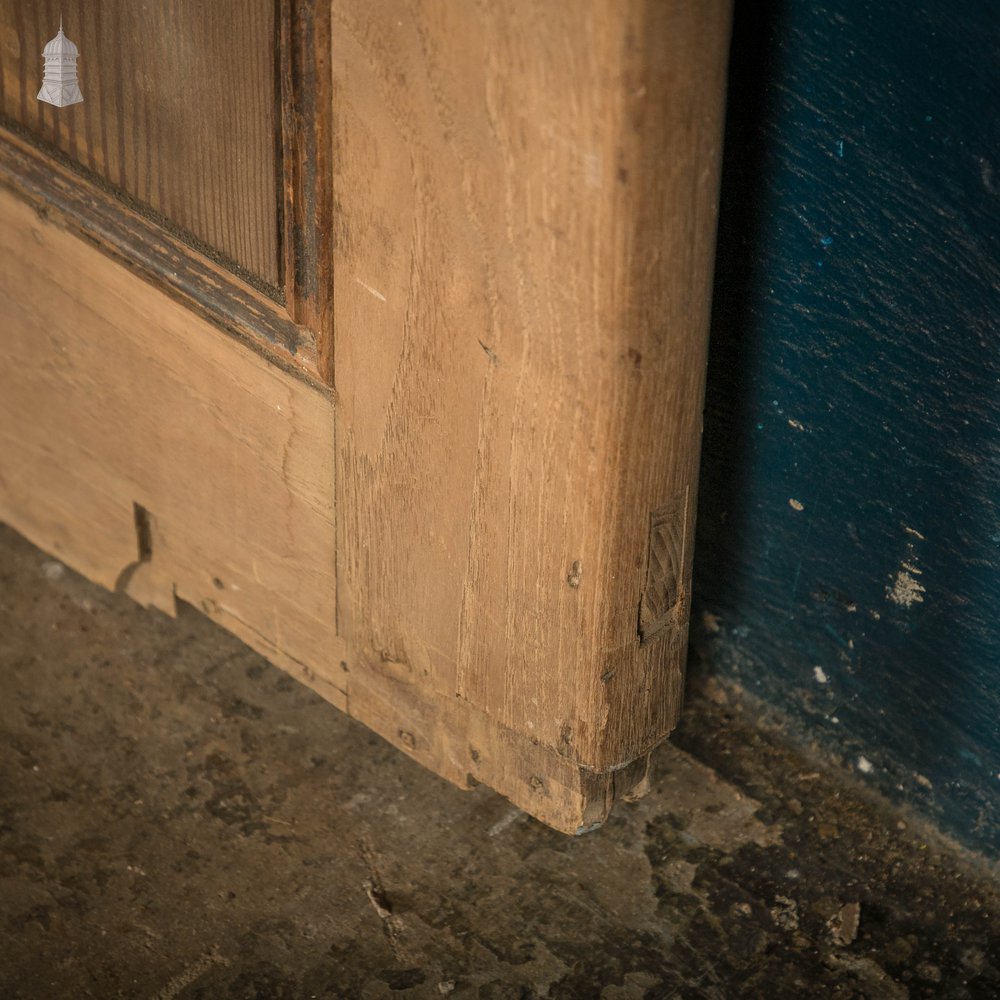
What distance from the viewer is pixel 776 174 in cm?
143

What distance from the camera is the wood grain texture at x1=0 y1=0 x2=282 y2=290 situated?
1.33 meters

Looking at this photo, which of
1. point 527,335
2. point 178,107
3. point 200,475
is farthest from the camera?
point 200,475

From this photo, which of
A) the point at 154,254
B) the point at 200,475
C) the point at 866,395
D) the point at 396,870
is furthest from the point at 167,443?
the point at 866,395

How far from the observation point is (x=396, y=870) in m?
1.66

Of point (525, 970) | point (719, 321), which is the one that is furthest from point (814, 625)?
point (525, 970)

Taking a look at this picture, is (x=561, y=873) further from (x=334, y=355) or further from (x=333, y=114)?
(x=333, y=114)

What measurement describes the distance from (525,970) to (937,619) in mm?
529

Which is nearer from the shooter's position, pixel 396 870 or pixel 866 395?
pixel 866 395

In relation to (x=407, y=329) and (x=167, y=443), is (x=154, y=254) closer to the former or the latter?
(x=167, y=443)

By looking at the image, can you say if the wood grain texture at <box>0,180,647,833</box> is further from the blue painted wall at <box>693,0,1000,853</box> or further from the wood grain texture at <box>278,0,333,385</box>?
the blue painted wall at <box>693,0,1000,853</box>

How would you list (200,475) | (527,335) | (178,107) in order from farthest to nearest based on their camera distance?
(200,475) < (178,107) < (527,335)

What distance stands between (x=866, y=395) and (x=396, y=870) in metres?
0.68

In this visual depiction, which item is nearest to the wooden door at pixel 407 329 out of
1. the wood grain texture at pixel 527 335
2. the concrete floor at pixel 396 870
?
the wood grain texture at pixel 527 335

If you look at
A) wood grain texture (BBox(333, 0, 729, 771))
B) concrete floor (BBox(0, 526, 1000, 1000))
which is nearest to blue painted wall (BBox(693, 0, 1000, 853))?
concrete floor (BBox(0, 526, 1000, 1000))
